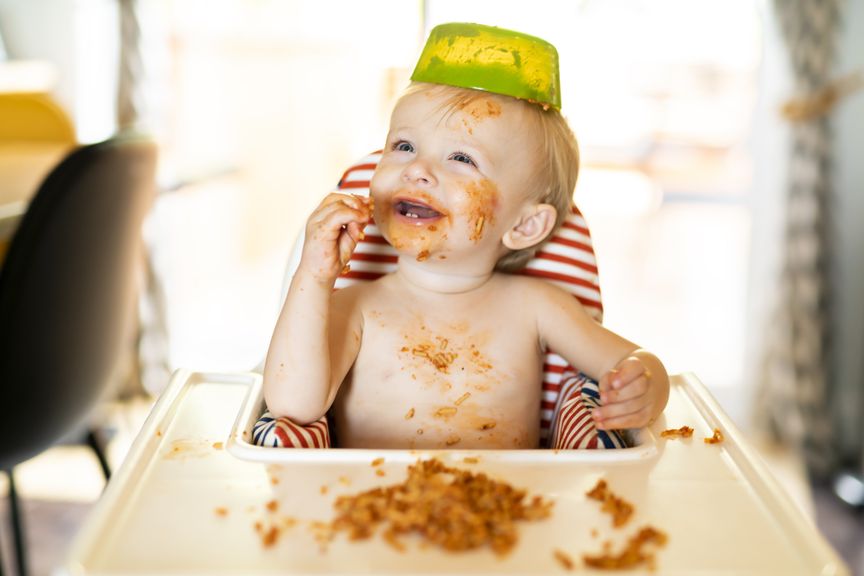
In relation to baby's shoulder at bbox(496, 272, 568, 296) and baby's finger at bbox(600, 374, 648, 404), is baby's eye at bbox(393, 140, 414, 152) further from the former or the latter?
baby's finger at bbox(600, 374, 648, 404)

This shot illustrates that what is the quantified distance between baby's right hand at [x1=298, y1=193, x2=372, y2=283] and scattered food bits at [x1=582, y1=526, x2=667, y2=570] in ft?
1.49

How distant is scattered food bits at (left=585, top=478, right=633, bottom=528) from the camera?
0.83 metres

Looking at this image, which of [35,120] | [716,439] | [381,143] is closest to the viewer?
[716,439]

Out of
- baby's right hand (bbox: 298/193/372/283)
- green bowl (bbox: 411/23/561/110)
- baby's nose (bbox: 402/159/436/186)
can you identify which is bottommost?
baby's right hand (bbox: 298/193/372/283)

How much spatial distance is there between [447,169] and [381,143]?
2.34 meters

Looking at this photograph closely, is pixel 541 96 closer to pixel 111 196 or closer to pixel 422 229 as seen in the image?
pixel 422 229

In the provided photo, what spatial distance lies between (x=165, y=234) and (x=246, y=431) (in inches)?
86.4

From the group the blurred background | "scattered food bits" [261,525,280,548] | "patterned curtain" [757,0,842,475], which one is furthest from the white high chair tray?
"patterned curtain" [757,0,842,475]

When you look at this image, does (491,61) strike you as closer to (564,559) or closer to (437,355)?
(437,355)

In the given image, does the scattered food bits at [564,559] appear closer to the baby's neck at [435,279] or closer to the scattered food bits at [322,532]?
the scattered food bits at [322,532]

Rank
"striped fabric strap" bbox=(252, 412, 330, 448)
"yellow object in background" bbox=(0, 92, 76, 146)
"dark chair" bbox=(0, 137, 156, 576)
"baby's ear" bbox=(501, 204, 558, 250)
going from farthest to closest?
"yellow object in background" bbox=(0, 92, 76, 146) → "dark chair" bbox=(0, 137, 156, 576) → "baby's ear" bbox=(501, 204, 558, 250) → "striped fabric strap" bbox=(252, 412, 330, 448)

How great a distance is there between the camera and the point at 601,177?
504 centimetres

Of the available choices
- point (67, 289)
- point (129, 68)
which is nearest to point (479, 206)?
point (67, 289)

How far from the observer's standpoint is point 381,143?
3441mm
